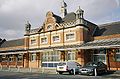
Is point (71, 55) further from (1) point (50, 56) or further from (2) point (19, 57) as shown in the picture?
(2) point (19, 57)

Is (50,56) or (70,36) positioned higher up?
(70,36)

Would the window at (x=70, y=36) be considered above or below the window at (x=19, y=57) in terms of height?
above

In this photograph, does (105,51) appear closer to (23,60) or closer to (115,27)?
(115,27)

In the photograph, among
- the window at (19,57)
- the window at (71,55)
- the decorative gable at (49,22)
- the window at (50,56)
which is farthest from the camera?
the window at (19,57)

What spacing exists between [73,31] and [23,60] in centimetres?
1536

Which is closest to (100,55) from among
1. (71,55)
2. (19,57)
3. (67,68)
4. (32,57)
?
(71,55)

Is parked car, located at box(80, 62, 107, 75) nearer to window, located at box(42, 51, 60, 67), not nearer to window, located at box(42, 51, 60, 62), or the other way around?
window, located at box(42, 51, 60, 67)

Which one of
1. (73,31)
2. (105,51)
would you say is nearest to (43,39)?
(73,31)

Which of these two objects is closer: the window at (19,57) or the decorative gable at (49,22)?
the decorative gable at (49,22)

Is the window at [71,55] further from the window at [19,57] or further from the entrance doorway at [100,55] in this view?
the window at [19,57]

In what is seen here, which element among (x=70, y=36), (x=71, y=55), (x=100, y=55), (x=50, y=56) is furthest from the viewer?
(x=50, y=56)

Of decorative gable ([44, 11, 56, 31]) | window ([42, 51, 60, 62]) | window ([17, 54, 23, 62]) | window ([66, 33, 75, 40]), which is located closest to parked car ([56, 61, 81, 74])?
window ([66, 33, 75, 40])

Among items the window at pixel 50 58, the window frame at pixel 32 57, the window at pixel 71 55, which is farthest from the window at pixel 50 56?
the window frame at pixel 32 57

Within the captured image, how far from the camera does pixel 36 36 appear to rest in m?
41.9
